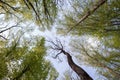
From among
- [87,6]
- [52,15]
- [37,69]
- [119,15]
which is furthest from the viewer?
[37,69]

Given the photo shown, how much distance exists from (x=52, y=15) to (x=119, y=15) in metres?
2.36

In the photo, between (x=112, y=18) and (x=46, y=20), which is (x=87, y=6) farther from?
(x=46, y=20)

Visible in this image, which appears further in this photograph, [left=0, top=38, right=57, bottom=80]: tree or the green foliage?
[left=0, top=38, right=57, bottom=80]: tree

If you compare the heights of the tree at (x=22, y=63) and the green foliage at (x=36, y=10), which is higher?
the green foliage at (x=36, y=10)

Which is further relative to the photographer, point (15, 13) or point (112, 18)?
point (15, 13)

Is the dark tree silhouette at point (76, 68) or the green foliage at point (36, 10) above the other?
the green foliage at point (36, 10)

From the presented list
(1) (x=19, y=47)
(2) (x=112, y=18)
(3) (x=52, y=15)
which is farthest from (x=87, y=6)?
(1) (x=19, y=47)

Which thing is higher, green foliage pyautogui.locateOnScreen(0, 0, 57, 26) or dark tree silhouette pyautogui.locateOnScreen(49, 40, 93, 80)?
green foliage pyautogui.locateOnScreen(0, 0, 57, 26)

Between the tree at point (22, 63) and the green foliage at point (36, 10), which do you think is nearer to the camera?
the green foliage at point (36, 10)

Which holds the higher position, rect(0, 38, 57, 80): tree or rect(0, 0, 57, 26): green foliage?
rect(0, 0, 57, 26): green foliage

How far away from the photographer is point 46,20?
6.72 m

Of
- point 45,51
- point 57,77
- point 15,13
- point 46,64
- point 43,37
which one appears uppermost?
point 15,13

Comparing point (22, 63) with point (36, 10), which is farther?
point (22, 63)

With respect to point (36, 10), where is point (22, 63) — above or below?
below
